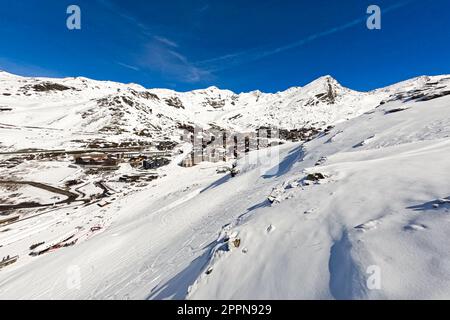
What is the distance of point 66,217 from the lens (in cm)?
3397

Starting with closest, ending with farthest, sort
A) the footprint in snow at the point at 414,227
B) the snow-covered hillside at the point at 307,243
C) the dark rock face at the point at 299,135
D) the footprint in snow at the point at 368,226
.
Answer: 1. the snow-covered hillside at the point at 307,243
2. the footprint in snow at the point at 414,227
3. the footprint in snow at the point at 368,226
4. the dark rock face at the point at 299,135

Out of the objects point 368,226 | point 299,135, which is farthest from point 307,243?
point 299,135

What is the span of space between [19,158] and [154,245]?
296 feet

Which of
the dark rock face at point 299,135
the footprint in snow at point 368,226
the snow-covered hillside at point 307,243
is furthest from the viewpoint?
the dark rock face at point 299,135

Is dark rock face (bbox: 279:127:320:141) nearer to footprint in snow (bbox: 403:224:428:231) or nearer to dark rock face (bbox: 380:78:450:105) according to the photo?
dark rock face (bbox: 380:78:450:105)

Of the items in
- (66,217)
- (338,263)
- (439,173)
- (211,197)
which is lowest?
(66,217)

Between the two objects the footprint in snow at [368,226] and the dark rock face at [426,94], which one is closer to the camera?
the footprint in snow at [368,226]

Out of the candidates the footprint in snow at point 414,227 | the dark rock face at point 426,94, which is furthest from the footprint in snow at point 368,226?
the dark rock face at point 426,94

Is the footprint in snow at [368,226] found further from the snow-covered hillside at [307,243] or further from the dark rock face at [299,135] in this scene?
the dark rock face at [299,135]

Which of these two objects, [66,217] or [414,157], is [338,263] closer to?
[414,157]

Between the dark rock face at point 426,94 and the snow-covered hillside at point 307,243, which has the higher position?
the dark rock face at point 426,94

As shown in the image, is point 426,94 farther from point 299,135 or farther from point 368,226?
point 299,135

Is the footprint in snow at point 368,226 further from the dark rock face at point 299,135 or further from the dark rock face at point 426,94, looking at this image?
the dark rock face at point 299,135
